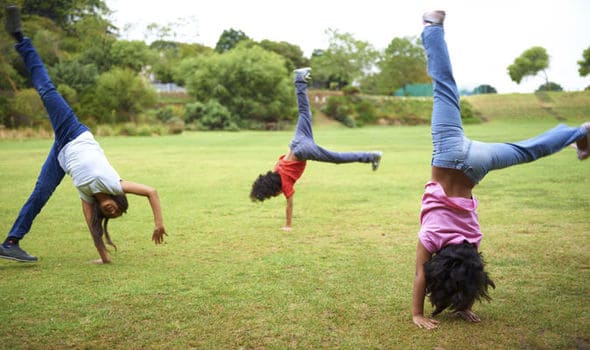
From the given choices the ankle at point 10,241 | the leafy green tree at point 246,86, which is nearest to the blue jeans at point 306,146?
the ankle at point 10,241

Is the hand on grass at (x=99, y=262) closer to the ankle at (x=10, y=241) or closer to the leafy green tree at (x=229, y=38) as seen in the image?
the ankle at (x=10, y=241)

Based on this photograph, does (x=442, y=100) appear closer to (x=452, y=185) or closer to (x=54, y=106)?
(x=452, y=185)

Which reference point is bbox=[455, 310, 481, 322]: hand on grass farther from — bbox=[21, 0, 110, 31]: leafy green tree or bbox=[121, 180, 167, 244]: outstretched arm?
bbox=[21, 0, 110, 31]: leafy green tree

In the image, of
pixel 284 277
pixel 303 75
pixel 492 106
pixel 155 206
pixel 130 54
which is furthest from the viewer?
pixel 492 106

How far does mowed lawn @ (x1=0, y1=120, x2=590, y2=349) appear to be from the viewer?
4.58 metres

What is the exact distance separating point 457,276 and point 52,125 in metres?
5.34

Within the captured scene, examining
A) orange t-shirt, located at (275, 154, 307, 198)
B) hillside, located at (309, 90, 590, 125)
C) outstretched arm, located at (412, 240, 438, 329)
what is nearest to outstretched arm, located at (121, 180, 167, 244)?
outstretched arm, located at (412, 240, 438, 329)

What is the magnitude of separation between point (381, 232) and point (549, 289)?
360cm

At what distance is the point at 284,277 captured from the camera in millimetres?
6398

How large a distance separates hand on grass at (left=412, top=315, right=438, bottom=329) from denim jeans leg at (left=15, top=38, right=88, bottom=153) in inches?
192

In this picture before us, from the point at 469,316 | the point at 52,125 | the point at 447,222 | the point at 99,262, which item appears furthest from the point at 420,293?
the point at 52,125

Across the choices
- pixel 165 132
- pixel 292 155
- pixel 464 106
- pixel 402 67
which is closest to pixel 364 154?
pixel 292 155

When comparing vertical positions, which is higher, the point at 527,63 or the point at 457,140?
the point at 527,63

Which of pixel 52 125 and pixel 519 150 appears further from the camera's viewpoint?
pixel 52 125
